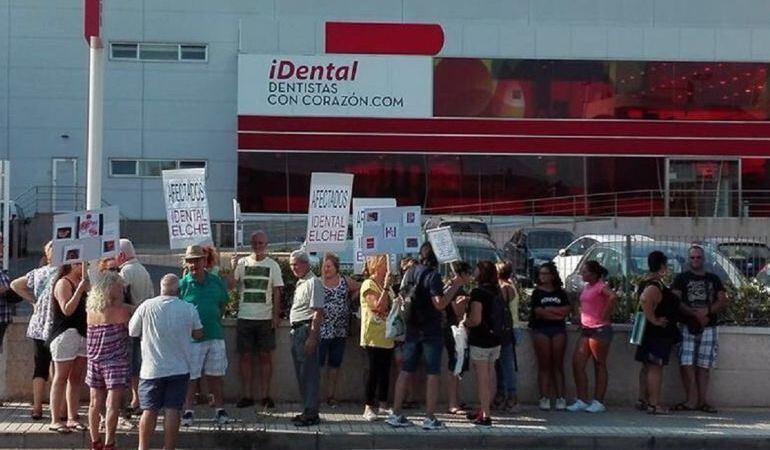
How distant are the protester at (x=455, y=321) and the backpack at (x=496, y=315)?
0.25m

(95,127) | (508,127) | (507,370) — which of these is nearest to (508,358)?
(507,370)

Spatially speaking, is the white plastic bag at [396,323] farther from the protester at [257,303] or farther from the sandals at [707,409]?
the sandals at [707,409]

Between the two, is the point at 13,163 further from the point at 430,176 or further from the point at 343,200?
the point at 343,200

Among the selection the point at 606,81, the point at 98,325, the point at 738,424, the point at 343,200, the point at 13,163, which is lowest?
the point at 738,424

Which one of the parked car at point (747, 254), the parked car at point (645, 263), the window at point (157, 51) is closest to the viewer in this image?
the parked car at point (645, 263)

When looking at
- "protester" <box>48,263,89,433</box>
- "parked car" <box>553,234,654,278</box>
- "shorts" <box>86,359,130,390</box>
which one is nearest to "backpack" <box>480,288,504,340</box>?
"parked car" <box>553,234,654,278</box>

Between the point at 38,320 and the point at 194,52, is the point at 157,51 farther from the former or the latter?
the point at 38,320

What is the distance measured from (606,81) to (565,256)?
69.5ft

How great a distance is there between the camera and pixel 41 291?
11.5 m

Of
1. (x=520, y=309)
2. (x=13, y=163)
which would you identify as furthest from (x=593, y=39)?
(x=520, y=309)

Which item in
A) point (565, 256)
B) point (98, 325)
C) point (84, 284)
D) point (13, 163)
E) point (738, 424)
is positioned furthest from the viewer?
point (13, 163)

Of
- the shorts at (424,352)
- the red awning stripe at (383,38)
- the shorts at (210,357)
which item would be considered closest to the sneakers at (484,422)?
the shorts at (424,352)

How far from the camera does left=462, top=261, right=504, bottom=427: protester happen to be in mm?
11625

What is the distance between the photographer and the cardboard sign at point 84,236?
35.1 feet
